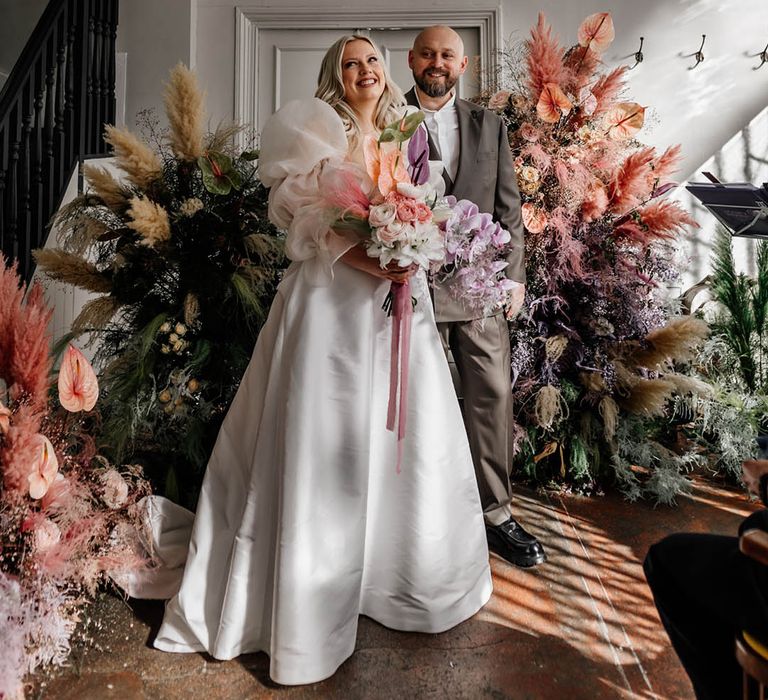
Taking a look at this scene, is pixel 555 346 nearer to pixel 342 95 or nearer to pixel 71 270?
pixel 342 95

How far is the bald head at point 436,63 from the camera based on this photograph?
2453 millimetres

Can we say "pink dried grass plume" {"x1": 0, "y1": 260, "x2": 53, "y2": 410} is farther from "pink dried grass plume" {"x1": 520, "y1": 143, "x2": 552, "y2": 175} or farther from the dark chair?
"pink dried grass plume" {"x1": 520, "y1": 143, "x2": 552, "y2": 175}

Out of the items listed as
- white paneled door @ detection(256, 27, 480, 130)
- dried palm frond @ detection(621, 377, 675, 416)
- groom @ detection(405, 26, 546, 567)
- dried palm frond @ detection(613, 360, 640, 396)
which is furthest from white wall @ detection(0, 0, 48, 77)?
dried palm frond @ detection(621, 377, 675, 416)

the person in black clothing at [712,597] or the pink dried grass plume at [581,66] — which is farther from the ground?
the pink dried grass plume at [581,66]

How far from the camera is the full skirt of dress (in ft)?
5.92

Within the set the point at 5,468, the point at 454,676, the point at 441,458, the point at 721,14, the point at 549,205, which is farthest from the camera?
the point at 721,14

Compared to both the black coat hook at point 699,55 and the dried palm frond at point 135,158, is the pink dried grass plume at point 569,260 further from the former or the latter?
the black coat hook at point 699,55

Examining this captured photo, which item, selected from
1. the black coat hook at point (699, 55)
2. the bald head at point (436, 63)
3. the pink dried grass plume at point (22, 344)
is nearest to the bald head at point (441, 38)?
the bald head at point (436, 63)

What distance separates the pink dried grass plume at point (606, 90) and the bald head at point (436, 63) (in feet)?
3.18

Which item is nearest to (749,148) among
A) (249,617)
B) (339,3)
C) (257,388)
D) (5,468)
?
(339,3)

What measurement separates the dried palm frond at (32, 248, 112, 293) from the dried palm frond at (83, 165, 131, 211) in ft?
0.80

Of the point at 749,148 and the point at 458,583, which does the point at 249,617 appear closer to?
the point at 458,583

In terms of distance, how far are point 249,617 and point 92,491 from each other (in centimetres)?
65

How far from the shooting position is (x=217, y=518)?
2012 mm
